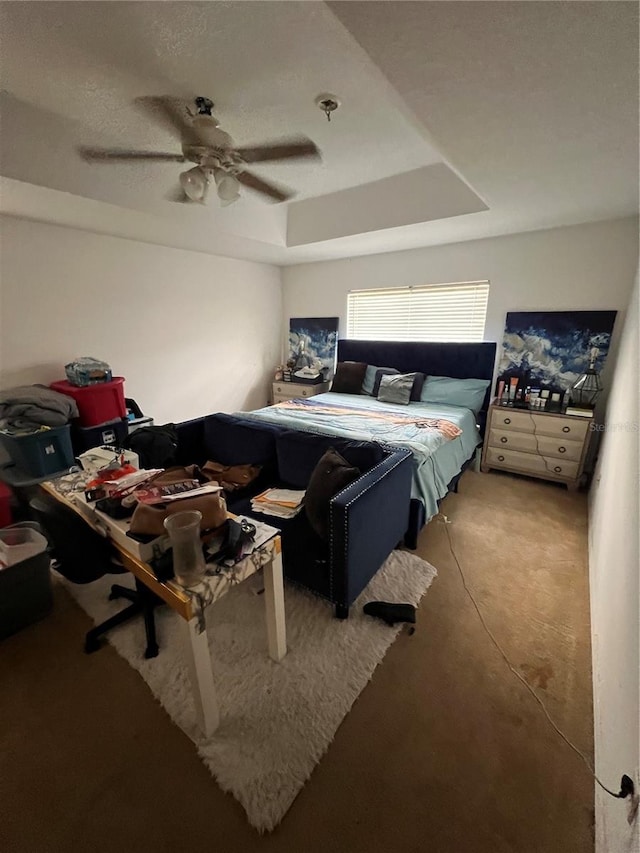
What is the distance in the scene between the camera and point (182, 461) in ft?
8.61

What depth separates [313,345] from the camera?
4836 millimetres

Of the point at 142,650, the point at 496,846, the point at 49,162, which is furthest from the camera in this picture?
the point at 49,162

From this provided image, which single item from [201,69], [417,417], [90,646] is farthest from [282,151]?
[90,646]

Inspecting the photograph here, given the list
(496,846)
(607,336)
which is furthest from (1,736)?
(607,336)

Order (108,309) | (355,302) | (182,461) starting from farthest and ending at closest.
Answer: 1. (355,302)
2. (108,309)
3. (182,461)

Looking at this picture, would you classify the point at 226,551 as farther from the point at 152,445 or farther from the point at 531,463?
the point at 531,463

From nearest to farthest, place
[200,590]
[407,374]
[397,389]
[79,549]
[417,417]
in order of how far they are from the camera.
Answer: [200,590] < [79,549] < [417,417] < [397,389] < [407,374]

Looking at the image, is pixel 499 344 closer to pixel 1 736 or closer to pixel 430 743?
pixel 430 743

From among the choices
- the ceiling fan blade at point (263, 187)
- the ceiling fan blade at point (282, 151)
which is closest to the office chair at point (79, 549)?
the ceiling fan blade at point (282, 151)

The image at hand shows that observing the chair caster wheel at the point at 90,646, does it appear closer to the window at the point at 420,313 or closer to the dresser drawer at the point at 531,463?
the dresser drawer at the point at 531,463

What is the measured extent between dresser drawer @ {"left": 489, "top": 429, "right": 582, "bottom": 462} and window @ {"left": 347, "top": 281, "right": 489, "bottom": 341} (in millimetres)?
1095

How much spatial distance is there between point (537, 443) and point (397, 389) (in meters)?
1.39

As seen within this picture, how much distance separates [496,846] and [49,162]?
3.66 metres

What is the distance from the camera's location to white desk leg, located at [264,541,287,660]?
1365mm
